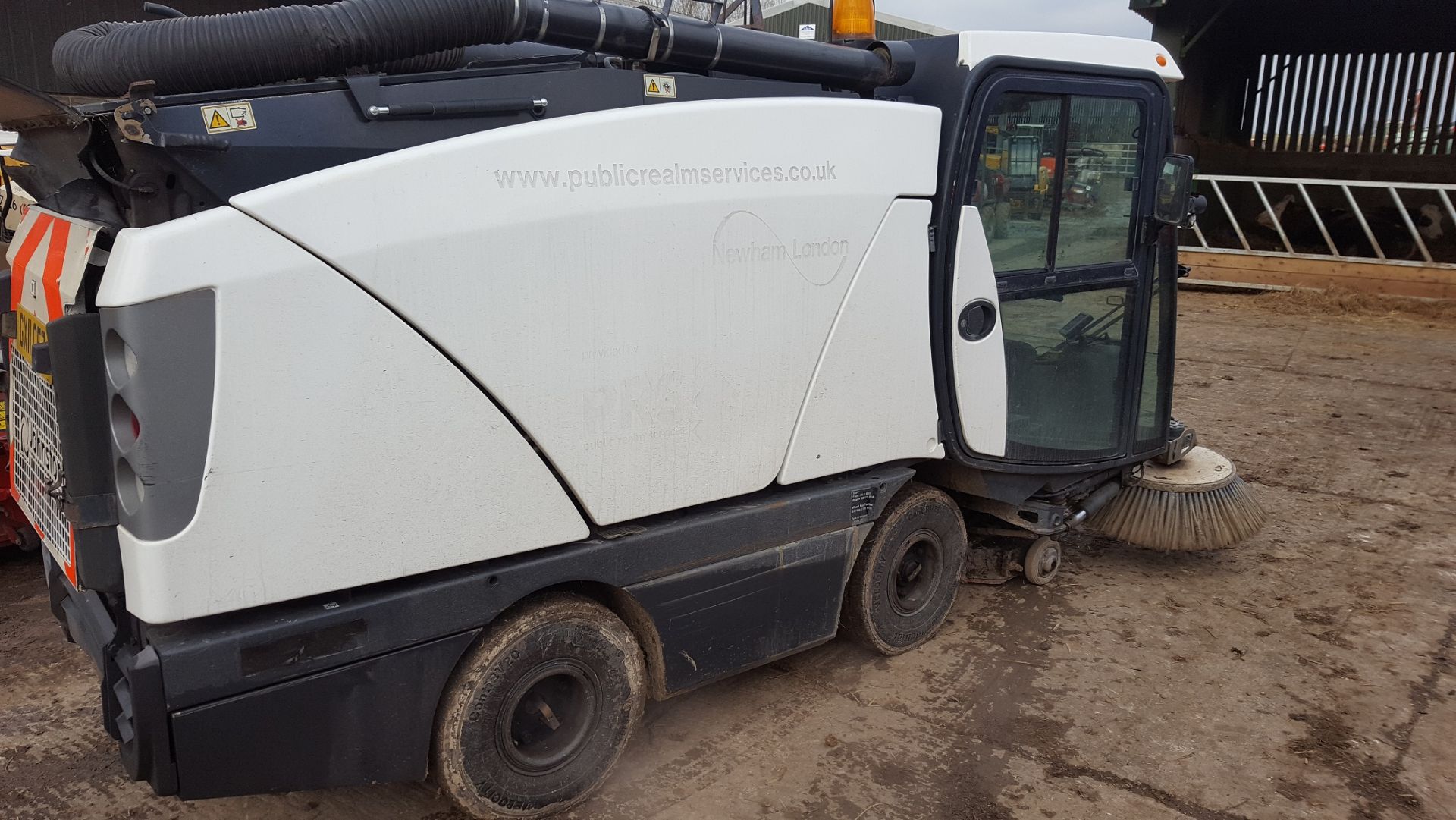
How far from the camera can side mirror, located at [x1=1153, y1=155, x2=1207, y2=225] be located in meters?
4.23

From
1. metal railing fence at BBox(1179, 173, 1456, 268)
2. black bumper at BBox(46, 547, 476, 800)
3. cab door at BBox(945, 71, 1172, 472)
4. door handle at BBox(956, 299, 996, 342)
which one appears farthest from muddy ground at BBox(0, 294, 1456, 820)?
metal railing fence at BBox(1179, 173, 1456, 268)

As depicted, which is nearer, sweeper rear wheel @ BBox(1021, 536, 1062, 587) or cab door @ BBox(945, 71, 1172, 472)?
cab door @ BBox(945, 71, 1172, 472)

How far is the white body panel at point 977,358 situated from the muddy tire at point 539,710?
4.97 feet

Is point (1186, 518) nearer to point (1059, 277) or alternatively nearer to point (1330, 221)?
point (1059, 277)

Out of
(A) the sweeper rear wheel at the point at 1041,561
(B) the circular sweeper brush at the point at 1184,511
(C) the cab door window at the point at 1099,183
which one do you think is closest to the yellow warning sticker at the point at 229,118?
(C) the cab door window at the point at 1099,183

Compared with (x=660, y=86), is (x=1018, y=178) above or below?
below

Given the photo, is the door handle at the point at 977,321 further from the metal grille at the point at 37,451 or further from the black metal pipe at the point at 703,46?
the metal grille at the point at 37,451

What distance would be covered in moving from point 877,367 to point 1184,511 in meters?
2.12

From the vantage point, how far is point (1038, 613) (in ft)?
15.2

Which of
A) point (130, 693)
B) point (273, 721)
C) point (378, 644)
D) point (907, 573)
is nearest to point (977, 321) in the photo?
point (907, 573)

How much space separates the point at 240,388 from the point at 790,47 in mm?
1988

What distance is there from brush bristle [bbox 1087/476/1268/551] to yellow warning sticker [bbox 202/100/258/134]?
402 centimetres

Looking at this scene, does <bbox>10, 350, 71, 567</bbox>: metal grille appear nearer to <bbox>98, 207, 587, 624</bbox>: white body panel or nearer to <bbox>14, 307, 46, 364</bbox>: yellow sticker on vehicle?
<bbox>14, 307, 46, 364</bbox>: yellow sticker on vehicle

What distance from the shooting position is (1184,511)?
4.92m
